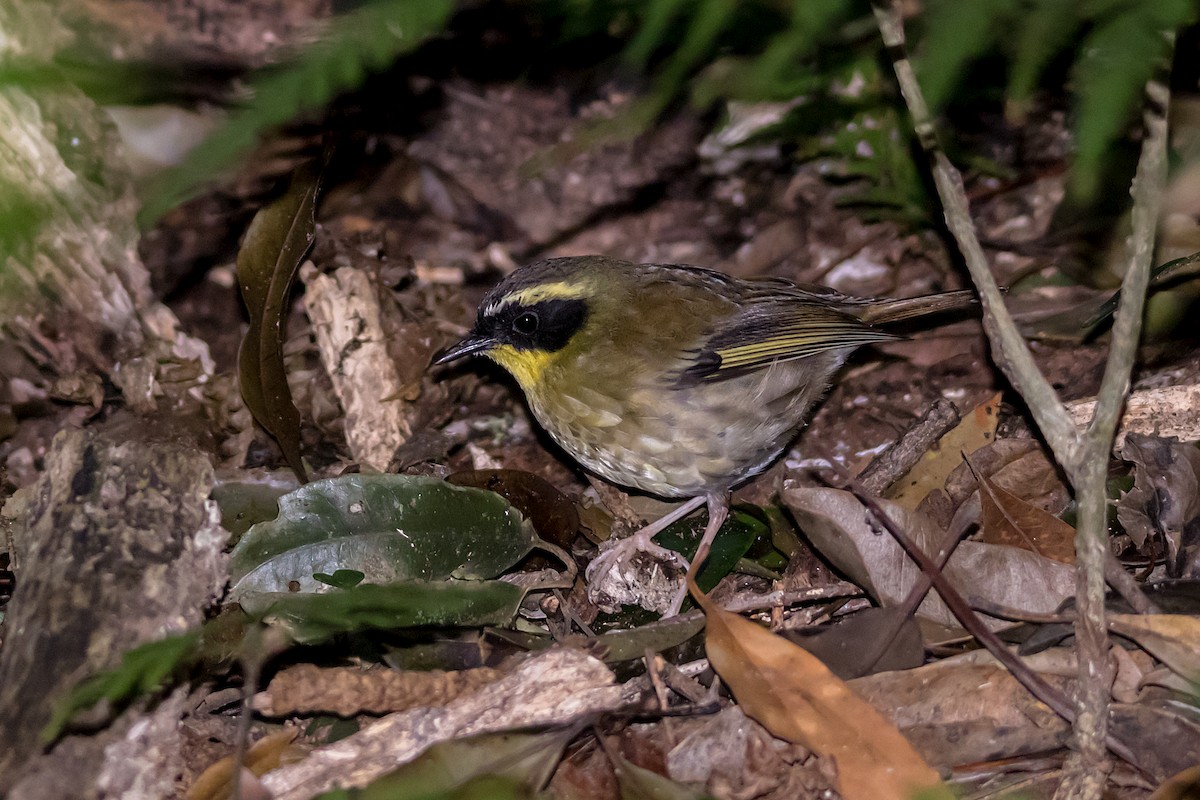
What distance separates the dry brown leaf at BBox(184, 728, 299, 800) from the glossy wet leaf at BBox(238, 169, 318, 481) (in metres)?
1.33

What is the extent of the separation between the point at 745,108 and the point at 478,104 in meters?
A: 1.65

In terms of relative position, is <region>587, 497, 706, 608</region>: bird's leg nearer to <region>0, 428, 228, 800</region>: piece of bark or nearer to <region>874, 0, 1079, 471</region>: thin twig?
<region>0, 428, 228, 800</region>: piece of bark

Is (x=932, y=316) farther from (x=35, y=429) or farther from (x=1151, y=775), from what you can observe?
(x=35, y=429)

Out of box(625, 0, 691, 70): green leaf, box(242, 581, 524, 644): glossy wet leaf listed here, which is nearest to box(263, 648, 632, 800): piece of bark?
box(242, 581, 524, 644): glossy wet leaf

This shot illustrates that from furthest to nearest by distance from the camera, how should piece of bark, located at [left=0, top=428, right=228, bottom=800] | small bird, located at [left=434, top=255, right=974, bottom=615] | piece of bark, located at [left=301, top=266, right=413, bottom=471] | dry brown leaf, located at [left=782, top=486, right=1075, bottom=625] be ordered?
piece of bark, located at [left=301, top=266, right=413, bottom=471] < small bird, located at [left=434, top=255, right=974, bottom=615] < dry brown leaf, located at [left=782, top=486, right=1075, bottom=625] < piece of bark, located at [left=0, top=428, right=228, bottom=800]

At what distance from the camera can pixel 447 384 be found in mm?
5320

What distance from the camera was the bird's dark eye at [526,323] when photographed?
467 centimetres

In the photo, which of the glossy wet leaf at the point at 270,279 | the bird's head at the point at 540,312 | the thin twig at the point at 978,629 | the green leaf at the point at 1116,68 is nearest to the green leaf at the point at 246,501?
the glossy wet leaf at the point at 270,279

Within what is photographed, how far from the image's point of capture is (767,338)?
4613 mm

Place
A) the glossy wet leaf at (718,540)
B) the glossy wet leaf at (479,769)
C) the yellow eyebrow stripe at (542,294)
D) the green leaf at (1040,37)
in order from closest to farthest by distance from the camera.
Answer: the green leaf at (1040,37) → the glossy wet leaf at (479,769) → the glossy wet leaf at (718,540) → the yellow eyebrow stripe at (542,294)

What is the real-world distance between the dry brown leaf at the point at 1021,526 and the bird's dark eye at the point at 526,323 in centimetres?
191

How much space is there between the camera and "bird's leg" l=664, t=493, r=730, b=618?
13.4 ft

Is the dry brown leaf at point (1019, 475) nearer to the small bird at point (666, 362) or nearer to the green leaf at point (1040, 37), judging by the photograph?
the small bird at point (666, 362)

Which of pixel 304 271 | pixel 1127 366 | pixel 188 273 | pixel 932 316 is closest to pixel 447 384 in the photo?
pixel 304 271
